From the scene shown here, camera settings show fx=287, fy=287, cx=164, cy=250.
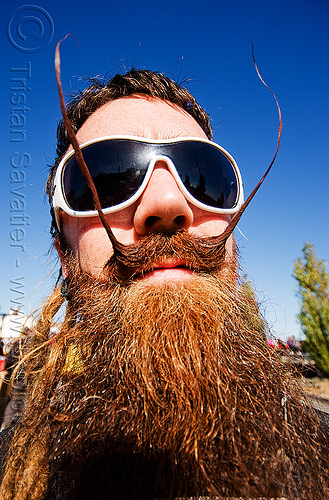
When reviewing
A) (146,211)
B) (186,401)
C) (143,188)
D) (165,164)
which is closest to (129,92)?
(165,164)

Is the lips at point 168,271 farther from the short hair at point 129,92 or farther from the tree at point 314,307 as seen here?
the tree at point 314,307

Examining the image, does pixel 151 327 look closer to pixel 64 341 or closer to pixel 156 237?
pixel 156 237

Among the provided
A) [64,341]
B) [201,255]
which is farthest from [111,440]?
[201,255]

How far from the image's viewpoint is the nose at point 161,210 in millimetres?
1200

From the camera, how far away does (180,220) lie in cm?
125

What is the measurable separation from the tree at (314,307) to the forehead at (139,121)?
1060cm

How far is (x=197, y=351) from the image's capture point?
2.95 feet

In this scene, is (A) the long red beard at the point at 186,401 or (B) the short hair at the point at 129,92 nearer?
(A) the long red beard at the point at 186,401

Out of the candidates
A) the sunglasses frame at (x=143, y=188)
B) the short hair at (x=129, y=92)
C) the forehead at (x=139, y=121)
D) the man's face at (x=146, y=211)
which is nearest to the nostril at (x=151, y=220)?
the man's face at (x=146, y=211)

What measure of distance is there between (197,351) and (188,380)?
9 centimetres

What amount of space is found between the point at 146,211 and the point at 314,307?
11480 millimetres

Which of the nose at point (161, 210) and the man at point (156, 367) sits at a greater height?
the nose at point (161, 210)

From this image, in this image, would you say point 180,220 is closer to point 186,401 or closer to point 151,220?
point 151,220

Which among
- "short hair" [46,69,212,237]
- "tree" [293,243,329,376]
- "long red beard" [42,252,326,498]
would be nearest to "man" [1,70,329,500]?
"long red beard" [42,252,326,498]
